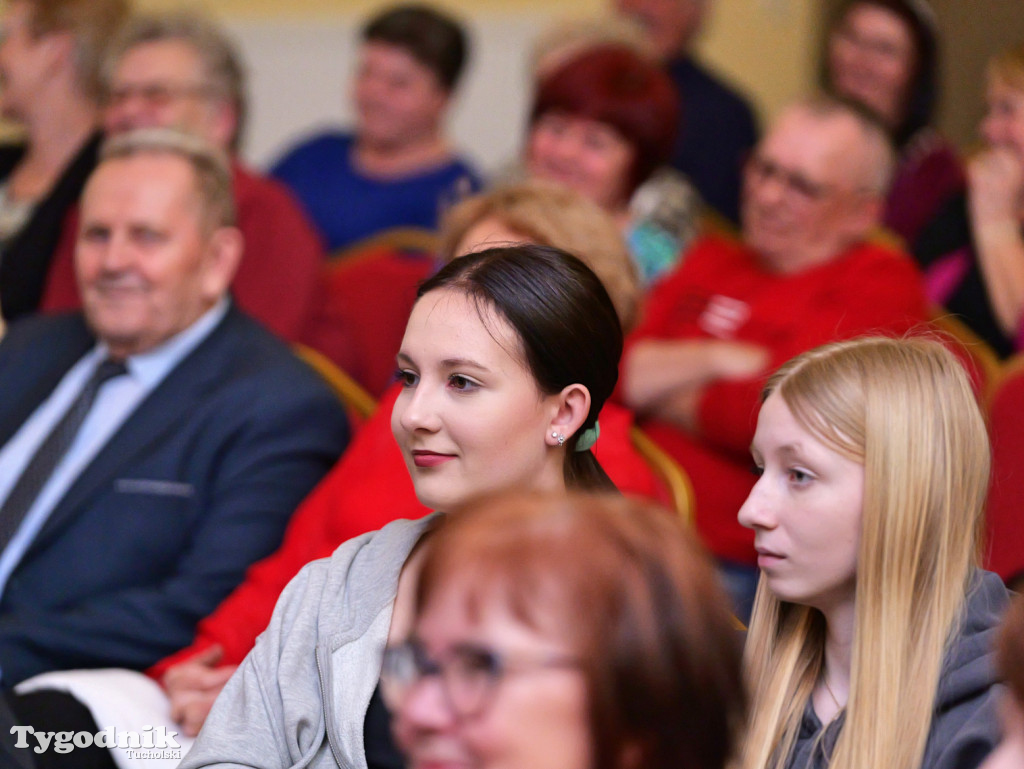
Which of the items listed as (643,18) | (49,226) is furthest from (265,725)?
(643,18)

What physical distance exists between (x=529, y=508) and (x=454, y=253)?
1174 millimetres

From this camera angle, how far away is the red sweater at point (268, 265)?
9.14ft

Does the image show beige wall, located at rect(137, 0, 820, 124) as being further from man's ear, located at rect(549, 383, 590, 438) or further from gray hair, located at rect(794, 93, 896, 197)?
man's ear, located at rect(549, 383, 590, 438)

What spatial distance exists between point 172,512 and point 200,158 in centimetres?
77

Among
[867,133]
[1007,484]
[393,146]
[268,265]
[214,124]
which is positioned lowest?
[1007,484]

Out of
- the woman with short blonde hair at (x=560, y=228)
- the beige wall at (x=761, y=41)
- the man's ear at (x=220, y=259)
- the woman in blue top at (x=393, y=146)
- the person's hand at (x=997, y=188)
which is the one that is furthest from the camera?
the beige wall at (x=761, y=41)

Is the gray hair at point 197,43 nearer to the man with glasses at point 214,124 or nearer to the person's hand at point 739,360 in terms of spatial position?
the man with glasses at point 214,124

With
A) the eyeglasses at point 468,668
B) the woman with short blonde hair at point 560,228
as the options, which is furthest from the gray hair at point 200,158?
the eyeglasses at point 468,668

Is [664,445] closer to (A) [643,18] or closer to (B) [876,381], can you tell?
(B) [876,381]

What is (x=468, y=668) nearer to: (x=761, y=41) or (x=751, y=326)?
(x=751, y=326)

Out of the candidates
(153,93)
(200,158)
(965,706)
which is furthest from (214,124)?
(965,706)

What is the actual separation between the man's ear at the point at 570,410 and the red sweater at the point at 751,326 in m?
0.93

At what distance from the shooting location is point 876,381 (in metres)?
1.36

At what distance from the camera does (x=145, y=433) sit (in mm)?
2180
